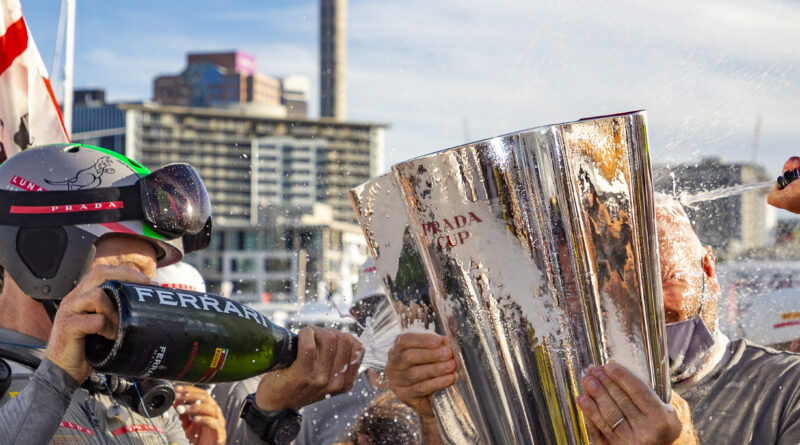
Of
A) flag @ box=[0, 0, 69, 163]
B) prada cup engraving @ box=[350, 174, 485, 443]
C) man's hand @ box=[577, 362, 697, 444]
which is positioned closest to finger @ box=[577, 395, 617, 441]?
man's hand @ box=[577, 362, 697, 444]

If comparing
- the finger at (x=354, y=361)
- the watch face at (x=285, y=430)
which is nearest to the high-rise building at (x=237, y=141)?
the watch face at (x=285, y=430)

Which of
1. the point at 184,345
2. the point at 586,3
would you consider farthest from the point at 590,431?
the point at 586,3

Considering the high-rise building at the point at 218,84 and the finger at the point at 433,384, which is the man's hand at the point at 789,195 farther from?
the high-rise building at the point at 218,84

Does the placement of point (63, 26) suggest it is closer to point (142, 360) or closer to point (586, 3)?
point (586, 3)

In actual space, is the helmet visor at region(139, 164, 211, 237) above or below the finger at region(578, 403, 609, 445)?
above

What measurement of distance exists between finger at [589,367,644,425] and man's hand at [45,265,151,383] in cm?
80

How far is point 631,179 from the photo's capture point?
1.23 m

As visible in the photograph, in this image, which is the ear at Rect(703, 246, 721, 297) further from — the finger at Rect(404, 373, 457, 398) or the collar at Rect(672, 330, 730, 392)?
the finger at Rect(404, 373, 457, 398)

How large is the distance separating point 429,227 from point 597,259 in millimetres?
272

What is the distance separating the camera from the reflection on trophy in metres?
1.22

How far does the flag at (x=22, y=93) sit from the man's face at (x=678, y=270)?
91.1 inches

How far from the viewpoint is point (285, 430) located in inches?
75.3

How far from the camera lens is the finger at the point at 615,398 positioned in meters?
1.26

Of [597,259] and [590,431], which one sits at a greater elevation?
[597,259]
